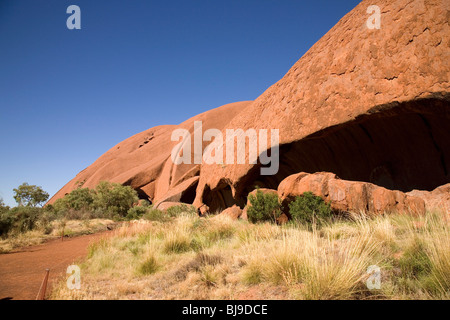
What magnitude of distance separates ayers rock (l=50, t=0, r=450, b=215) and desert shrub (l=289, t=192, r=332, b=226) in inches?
110

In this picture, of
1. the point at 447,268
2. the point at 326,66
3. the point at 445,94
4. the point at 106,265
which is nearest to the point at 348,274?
the point at 447,268

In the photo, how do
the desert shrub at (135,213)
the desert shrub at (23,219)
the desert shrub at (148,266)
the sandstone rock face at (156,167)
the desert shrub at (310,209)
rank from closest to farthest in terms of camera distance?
1. the desert shrub at (148,266)
2. the desert shrub at (310,209)
3. the desert shrub at (23,219)
4. the desert shrub at (135,213)
5. the sandstone rock face at (156,167)

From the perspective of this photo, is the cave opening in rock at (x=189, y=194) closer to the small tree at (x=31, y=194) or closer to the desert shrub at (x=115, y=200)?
the desert shrub at (x=115, y=200)

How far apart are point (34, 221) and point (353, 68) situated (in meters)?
16.9

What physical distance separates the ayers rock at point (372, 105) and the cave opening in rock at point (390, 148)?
3 centimetres

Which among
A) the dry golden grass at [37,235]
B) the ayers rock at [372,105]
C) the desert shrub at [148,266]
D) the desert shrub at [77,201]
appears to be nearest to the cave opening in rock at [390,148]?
the ayers rock at [372,105]

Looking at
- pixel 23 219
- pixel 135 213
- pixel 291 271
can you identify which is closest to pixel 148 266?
pixel 291 271

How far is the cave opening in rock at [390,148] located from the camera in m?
7.56

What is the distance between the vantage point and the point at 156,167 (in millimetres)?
33656

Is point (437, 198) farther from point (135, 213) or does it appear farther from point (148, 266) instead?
point (135, 213)

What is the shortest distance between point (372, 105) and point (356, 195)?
280cm

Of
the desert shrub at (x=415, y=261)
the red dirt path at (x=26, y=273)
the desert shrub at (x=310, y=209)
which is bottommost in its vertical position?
the red dirt path at (x=26, y=273)

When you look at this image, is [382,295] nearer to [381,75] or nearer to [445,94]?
→ [445,94]

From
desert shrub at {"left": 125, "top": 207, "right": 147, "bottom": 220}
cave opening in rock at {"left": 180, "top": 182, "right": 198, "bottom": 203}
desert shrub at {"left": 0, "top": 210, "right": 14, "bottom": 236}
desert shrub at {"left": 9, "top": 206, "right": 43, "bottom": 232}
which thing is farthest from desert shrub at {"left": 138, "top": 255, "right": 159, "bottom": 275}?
cave opening in rock at {"left": 180, "top": 182, "right": 198, "bottom": 203}
